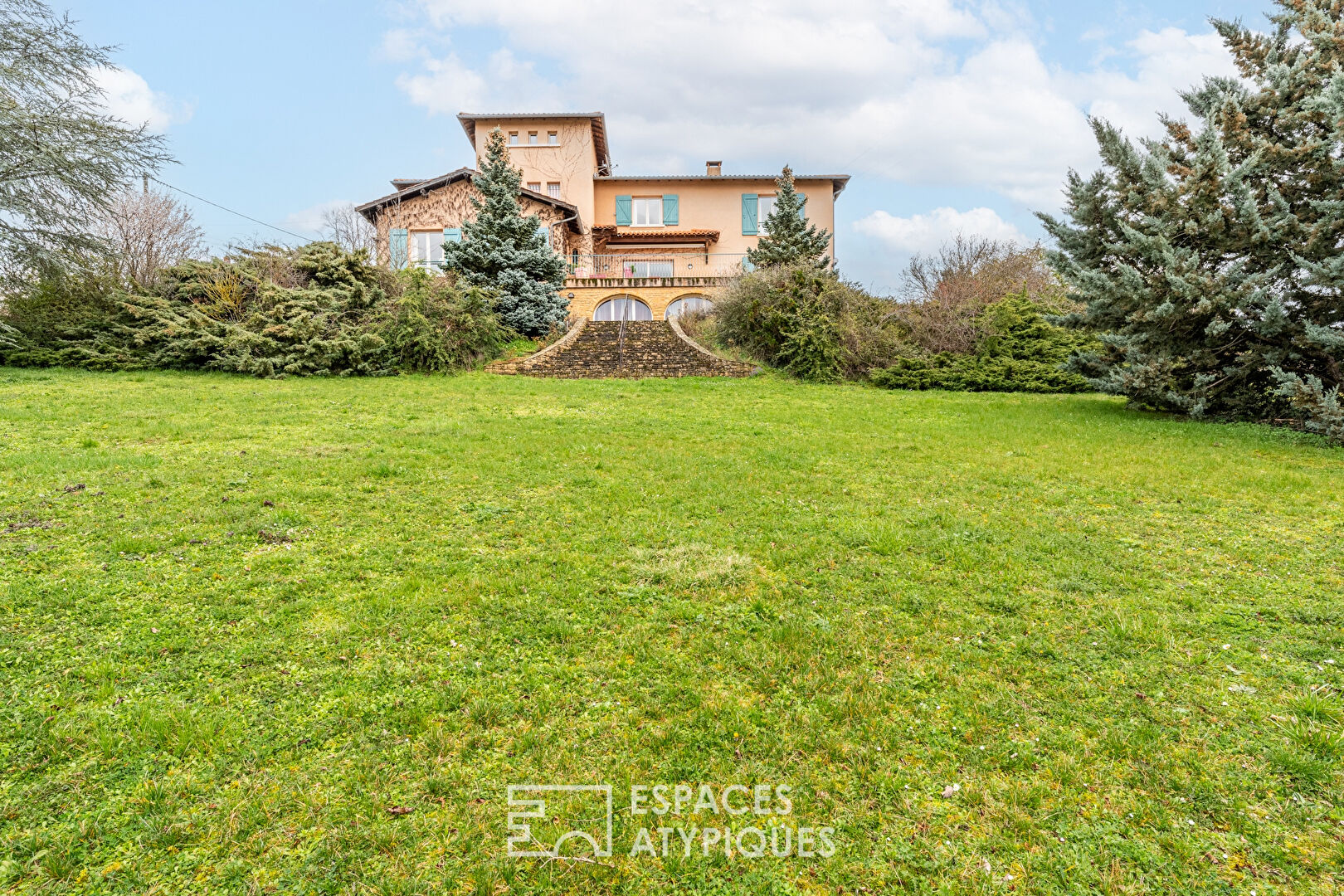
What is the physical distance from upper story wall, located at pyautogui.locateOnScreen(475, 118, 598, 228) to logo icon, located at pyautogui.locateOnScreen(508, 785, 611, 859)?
32.5m

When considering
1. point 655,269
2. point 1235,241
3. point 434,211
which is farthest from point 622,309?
point 1235,241

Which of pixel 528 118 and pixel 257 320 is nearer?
pixel 257 320

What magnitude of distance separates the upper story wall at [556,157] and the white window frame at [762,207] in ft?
28.8

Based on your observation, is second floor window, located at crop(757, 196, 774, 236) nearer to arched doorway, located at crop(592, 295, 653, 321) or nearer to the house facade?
the house facade

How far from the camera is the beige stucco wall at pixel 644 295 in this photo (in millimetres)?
27031

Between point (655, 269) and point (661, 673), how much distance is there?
30.4 metres

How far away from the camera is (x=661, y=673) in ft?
11.6

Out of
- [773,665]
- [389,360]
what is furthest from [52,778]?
[389,360]

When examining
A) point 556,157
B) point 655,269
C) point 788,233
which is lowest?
point 655,269

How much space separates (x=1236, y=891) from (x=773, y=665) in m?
1.98

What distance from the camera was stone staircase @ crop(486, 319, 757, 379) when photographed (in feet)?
62.1

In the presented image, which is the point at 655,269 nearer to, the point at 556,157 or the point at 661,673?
the point at 556,157

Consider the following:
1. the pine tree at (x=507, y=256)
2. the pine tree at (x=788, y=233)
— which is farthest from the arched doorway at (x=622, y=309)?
the pine tree at (x=507, y=256)

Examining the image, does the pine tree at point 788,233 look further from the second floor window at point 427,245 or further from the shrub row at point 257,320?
the shrub row at point 257,320
